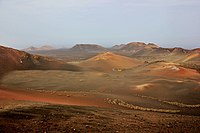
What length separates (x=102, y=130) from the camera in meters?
9.92

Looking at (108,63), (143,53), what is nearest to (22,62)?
(108,63)

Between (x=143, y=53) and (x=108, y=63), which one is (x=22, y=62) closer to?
(x=108, y=63)

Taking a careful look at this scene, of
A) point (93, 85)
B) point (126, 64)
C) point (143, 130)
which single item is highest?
point (126, 64)

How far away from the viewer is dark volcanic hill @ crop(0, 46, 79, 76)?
4125 cm

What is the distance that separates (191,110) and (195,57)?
195 feet

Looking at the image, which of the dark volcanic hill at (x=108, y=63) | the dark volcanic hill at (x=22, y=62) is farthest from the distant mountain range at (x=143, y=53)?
the dark volcanic hill at (x=22, y=62)

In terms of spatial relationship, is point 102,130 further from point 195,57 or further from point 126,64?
point 195,57

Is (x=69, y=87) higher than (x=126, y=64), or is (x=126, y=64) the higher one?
(x=126, y=64)

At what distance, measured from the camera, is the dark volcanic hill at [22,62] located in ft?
135

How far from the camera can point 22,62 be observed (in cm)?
4475

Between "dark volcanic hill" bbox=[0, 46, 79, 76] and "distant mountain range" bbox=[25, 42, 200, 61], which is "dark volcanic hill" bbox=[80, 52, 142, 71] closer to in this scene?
"dark volcanic hill" bbox=[0, 46, 79, 76]

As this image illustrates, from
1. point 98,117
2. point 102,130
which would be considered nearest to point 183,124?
point 98,117

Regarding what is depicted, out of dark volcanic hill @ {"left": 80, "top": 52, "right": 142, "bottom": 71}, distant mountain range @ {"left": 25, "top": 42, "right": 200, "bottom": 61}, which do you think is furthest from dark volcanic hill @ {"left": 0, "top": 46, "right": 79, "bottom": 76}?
distant mountain range @ {"left": 25, "top": 42, "right": 200, "bottom": 61}

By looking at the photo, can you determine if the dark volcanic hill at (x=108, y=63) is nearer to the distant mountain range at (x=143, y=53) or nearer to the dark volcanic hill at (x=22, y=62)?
the dark volcanic hill at (x=22, y=62)
